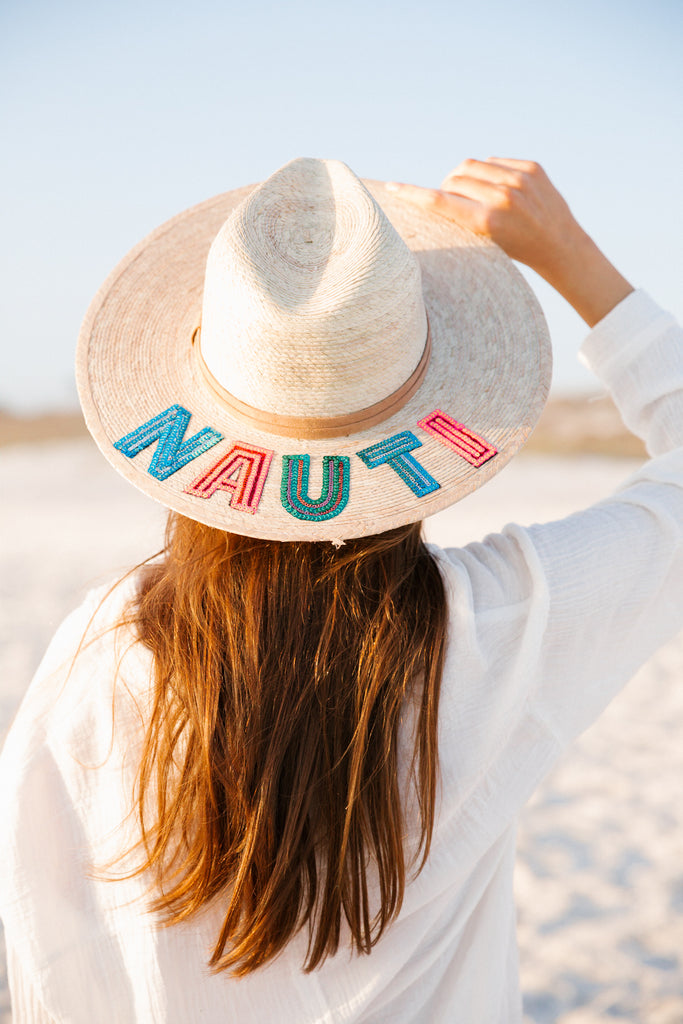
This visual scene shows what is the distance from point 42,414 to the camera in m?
16.9

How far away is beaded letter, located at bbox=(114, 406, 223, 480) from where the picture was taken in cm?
103

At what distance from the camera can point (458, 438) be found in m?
1.06

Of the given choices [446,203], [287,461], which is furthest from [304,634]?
[446,203]

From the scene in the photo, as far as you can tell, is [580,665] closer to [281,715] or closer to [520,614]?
[520,614]

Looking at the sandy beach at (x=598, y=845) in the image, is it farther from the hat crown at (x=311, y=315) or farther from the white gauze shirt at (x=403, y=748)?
the hat crown at (x=311, y=315)

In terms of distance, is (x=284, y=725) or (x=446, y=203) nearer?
(x=284, y=725)

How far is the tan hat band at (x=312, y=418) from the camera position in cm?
105

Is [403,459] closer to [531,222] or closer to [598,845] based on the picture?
[531,222]

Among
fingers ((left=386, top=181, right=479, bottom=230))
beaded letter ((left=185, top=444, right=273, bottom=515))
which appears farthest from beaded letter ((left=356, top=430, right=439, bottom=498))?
fingers ((left=386, top=181, right=479, bottom=230))

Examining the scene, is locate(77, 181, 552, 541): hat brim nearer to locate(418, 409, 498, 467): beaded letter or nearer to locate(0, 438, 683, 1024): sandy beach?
locate(418, 409, 498, 467): beaded letter

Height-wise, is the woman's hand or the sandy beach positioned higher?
the woman's hand

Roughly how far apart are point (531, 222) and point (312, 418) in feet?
1.84

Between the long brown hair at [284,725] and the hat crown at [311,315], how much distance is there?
21cm

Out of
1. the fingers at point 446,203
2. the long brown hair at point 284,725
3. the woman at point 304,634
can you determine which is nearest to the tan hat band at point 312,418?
the woman at point 304,634
